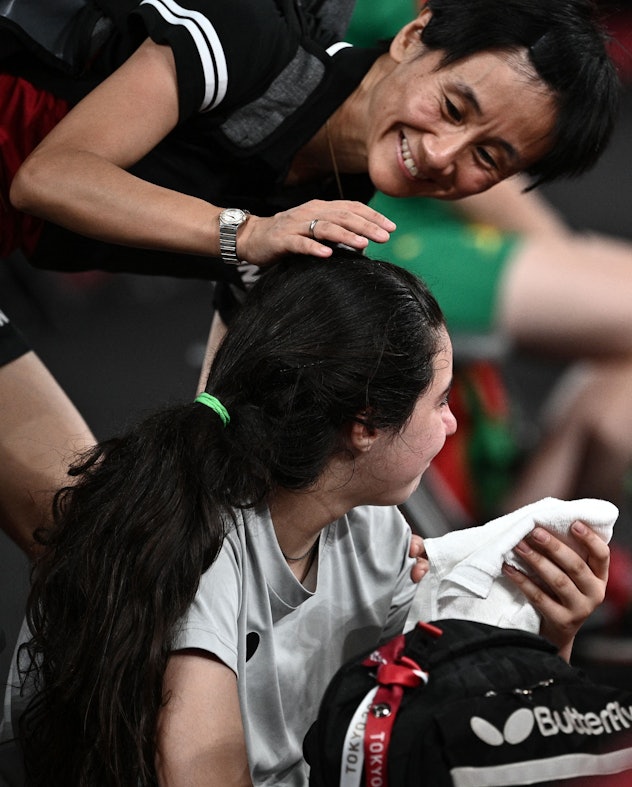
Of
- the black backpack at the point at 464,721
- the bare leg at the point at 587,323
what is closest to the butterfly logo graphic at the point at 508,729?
the black backpack at the point at 464,721

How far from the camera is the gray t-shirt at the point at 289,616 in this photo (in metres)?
1.22

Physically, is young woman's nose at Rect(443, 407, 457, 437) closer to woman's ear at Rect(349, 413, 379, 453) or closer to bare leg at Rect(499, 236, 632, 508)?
woman's ear at Rect(349, 413, 379, 453)

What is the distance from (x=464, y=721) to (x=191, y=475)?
1.23 feet

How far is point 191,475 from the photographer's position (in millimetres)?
1202

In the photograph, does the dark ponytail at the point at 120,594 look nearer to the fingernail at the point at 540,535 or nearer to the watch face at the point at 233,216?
the watch face at the point at 233,216

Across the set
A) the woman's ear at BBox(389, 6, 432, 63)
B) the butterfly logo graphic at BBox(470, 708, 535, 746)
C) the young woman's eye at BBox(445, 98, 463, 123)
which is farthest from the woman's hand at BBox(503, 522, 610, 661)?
the woman's ear at BBox(389, 6, 432, 63)

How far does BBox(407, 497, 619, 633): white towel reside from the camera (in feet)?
4.29

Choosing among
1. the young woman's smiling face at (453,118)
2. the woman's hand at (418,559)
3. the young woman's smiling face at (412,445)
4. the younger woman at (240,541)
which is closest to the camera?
the younger woman at (240,541)

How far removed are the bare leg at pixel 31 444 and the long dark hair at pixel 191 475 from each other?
12.3 inches

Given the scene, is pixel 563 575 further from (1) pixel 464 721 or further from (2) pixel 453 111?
(2) pixel 453 111

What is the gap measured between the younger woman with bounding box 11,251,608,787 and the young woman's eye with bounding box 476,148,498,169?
0.35 m

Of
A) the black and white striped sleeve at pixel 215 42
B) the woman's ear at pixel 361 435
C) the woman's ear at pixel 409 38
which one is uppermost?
the black and white striped sleeve at pixel 215 42

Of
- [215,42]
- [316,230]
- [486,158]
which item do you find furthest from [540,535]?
[215,42]

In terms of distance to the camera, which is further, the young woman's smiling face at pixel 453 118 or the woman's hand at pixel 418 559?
the young woman's smiling face at pixel 453 118
